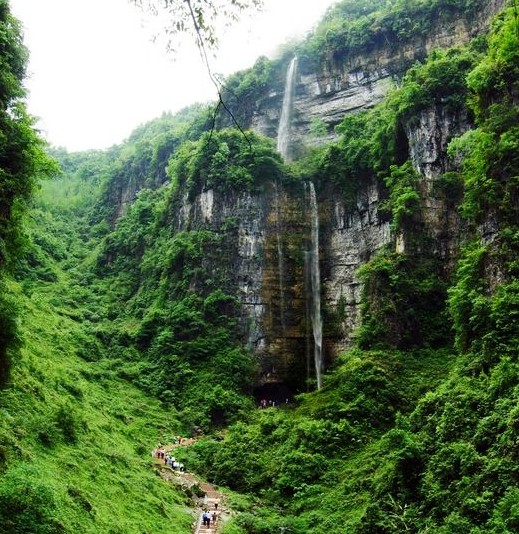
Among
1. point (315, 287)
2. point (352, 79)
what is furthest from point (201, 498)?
point (352, 79)

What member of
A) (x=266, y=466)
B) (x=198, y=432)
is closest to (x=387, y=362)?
(x=266, y=466)

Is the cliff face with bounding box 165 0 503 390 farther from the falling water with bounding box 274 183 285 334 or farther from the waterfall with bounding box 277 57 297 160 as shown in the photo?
the waterfall with bounding box 277 57 297 160

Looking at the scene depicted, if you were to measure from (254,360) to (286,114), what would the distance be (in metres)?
19.0

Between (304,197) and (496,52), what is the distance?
1545 cm

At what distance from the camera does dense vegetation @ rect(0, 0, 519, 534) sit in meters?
11.7

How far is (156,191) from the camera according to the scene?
144ft

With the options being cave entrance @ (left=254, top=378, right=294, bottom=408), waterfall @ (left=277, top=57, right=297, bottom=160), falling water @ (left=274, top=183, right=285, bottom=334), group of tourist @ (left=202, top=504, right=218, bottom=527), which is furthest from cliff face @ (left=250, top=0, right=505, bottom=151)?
group of tourist @ (left=202, top=504, right=218, bottom=527)

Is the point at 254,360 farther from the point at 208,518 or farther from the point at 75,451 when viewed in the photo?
the point at 75,451

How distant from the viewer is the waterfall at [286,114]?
123ft

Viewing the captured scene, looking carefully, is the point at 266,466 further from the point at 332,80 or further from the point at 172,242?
the point at 332,80

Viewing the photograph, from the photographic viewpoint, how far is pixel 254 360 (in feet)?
90.2

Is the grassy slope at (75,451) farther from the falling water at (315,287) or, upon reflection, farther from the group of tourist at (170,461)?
the falling water at (315,287)

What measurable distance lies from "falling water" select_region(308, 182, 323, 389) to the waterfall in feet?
24.3

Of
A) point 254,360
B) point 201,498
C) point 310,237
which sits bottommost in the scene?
point 201,498
